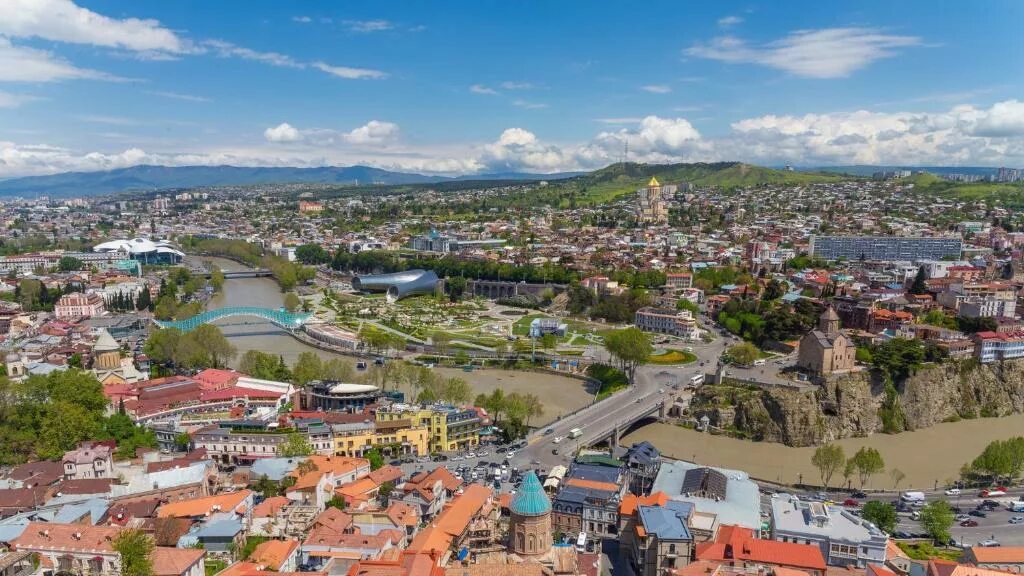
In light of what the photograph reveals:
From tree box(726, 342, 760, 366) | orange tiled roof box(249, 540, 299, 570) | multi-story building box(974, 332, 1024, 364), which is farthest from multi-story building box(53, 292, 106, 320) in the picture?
multi-story building box(974, 332, 1024, 364)

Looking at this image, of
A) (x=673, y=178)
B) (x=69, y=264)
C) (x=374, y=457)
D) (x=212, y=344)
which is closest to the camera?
(x=374, y=457)

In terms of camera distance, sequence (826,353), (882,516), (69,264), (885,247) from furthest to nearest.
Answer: (69,264) → (885,247) → (826,353) → (882,516)

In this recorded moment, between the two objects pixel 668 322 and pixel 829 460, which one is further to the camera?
pixel 668 322

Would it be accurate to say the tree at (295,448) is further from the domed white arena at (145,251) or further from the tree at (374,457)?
the domed white arena at (145,251)

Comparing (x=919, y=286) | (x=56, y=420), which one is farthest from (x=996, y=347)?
(x=56, y=420)

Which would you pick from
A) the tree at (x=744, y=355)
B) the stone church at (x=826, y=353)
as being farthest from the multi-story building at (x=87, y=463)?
the stone church at (x=826, y=353)

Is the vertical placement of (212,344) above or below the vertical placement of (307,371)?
above

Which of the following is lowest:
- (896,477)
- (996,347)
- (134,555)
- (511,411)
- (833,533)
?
(896,477)

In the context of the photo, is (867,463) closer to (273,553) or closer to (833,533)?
(833,533)
